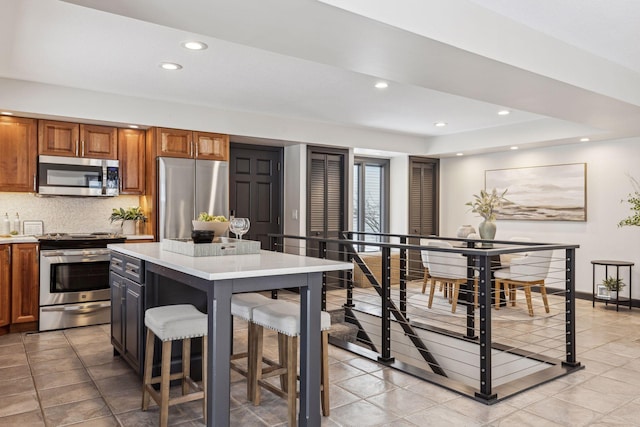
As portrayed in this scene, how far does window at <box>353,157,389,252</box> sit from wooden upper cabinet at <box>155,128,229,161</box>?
297 centimetres

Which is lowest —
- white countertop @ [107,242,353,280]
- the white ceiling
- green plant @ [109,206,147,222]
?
white countertop @ [107,242,353,280]

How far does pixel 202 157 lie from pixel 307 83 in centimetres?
171

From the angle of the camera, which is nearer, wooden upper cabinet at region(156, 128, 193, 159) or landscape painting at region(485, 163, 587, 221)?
wooden upper cabinet at region(156, 128, 193, 159)

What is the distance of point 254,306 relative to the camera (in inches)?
111

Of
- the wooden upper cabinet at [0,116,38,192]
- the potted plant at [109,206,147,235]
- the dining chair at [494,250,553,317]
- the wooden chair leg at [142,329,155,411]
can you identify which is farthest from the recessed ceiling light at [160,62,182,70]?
the dining chair at [494,250,553,317]

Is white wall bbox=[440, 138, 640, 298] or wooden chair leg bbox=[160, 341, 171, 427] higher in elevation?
white wall bbox=[440, 138, 640, 298]

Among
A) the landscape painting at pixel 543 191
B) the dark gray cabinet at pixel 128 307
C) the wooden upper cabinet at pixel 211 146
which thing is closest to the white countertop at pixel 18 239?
the dark gray cabinet at pixel 128 307

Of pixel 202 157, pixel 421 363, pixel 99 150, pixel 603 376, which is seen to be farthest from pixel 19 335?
pixel 603 376

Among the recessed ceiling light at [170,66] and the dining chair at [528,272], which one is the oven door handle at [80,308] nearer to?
the recessed ceiling light at [170,66]

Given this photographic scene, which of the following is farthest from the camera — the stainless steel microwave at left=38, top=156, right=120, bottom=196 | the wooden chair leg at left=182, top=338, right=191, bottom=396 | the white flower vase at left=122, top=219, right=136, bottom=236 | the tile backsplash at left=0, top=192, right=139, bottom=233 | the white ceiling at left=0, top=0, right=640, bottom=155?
the white flower vase at left=122, top=219, right=136, bottom=236

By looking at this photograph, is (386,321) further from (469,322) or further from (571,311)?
(571,311)

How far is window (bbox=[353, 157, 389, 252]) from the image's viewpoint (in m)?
8.02

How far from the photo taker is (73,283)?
15.1 ft

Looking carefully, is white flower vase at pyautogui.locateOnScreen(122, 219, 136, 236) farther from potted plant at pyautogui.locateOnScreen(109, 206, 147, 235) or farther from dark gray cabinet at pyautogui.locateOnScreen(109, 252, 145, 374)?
dark gray cabinet at pyautogui.locateOnScreen(109, 252, 145, 374)
